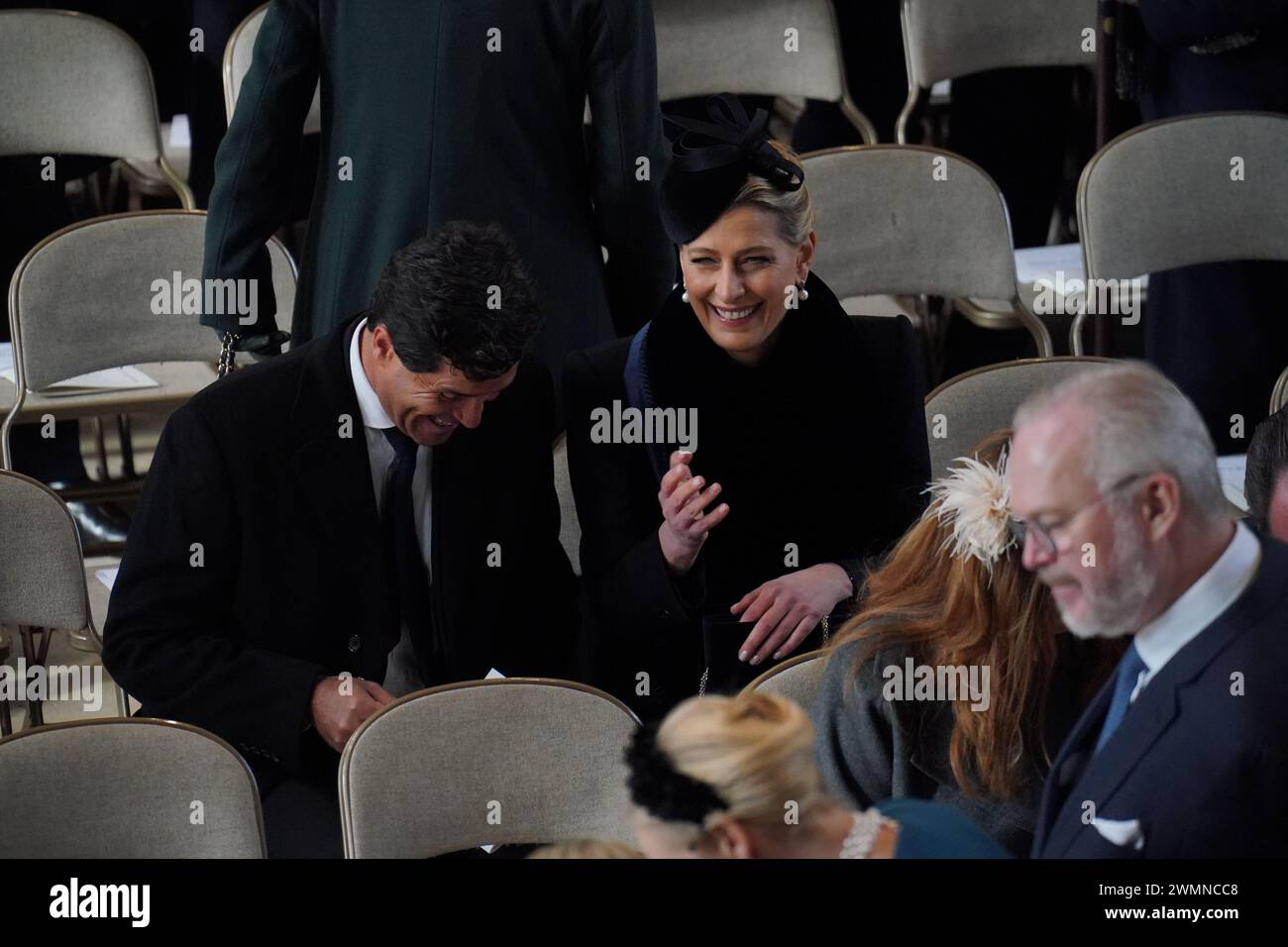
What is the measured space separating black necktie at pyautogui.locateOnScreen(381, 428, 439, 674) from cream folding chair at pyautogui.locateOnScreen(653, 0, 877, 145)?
2.03 metres

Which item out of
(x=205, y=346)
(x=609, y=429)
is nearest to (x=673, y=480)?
(x=609, y=429)

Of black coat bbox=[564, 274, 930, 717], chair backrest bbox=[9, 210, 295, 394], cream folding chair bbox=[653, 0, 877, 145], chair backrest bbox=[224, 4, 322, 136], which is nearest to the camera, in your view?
black coat bbox=[564, 274, 930, 717]

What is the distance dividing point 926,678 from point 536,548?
90 centimetres

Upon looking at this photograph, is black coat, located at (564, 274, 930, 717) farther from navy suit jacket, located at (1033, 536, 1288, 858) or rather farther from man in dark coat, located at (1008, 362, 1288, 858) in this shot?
navy suit jacket, located at (1033, 536, 1288, 858)

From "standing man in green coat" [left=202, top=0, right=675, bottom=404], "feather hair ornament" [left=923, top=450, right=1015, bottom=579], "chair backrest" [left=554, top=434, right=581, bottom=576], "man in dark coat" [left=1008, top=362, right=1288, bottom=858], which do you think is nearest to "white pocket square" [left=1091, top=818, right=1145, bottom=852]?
"man in dark coat" [left=1008, top=362, right=1288, bottom=858]

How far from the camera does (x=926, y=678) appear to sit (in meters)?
2.09

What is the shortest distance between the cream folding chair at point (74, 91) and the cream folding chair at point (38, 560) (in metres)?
1.50

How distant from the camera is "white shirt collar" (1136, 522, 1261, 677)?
1.74m

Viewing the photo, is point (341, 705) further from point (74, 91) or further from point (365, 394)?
point (74, 91)

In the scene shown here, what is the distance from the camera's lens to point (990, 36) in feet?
15.3

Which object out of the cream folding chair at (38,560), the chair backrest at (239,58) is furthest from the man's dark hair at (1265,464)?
the chair backrest at (239,58)

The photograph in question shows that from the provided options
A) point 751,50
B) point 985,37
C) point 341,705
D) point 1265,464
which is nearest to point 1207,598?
point 1265,464

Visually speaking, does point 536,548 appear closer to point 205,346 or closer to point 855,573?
point 855,573

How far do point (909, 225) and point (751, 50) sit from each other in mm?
870
